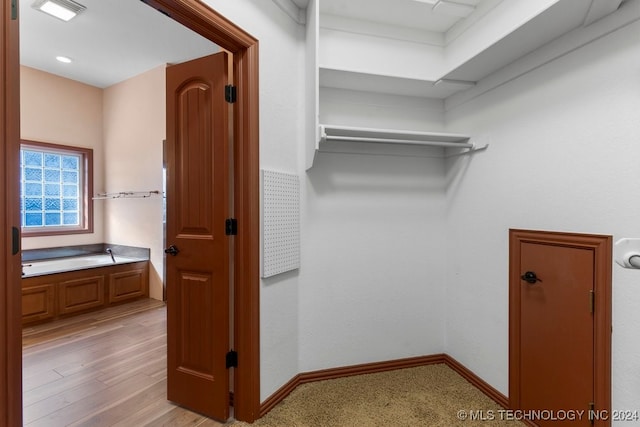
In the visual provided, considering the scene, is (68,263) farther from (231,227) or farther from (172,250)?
(231,227)

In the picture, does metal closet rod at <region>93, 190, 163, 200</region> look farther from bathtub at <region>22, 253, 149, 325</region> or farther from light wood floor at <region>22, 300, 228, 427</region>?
light wood floor at <region>22, 300, 228, 427</region>

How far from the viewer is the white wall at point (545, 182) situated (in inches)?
53.1

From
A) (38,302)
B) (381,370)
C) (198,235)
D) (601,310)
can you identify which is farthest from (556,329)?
(38,302)

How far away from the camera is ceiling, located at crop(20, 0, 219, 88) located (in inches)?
105

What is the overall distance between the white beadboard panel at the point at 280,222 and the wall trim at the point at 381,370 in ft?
2.61

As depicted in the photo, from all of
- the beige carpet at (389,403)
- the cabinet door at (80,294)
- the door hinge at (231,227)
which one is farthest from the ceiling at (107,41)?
the beige carpet at (389,403)

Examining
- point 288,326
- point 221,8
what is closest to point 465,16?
point 221,8

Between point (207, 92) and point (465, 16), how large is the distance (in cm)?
178

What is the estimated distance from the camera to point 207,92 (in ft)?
5.99

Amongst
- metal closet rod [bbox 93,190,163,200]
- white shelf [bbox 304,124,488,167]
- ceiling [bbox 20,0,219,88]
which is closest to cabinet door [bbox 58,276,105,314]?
metal closet rod [bbox 93,190,163,200]

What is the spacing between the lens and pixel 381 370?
2301 millimetres

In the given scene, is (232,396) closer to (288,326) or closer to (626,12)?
(288,326)

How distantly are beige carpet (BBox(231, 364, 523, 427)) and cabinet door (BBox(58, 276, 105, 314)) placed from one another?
2949 millimetres

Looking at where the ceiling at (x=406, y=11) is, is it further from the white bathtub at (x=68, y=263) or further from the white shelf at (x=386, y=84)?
the white bathtub at (x=68, y=263)
